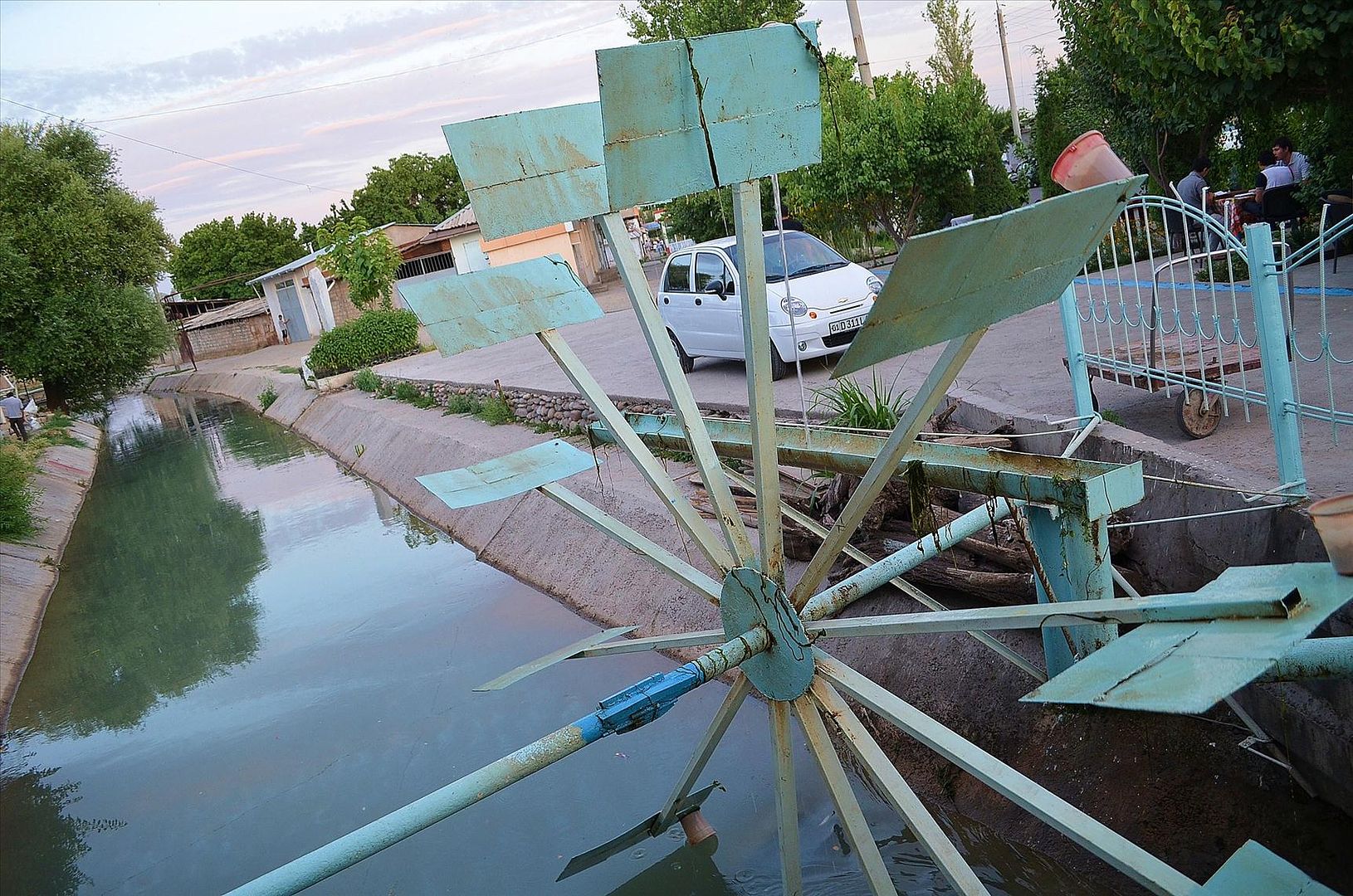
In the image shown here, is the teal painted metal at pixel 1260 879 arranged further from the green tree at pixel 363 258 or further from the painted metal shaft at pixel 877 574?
the green tree at pixel 363 258

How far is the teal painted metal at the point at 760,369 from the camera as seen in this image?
3.92 m

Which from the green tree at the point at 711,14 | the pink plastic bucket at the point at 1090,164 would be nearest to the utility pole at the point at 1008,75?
the green tree at the point at 711,14

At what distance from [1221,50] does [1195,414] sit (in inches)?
145

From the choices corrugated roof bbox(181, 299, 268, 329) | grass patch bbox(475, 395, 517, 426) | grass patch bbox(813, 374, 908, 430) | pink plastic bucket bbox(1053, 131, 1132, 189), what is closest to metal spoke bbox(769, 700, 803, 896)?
pink plastic bucket bbox(1053, 131, 1132, 189)

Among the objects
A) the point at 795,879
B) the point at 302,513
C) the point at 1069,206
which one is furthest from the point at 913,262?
the point at 302,513

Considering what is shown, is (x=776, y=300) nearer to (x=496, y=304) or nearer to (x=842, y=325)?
(x=842, y=325)

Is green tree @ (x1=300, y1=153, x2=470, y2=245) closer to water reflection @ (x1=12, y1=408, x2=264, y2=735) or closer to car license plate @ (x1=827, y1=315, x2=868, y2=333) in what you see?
water reflection @ (x1=12, y1=408, x2=264, y2=735)

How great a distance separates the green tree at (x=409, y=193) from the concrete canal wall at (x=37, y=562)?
35.0 metres

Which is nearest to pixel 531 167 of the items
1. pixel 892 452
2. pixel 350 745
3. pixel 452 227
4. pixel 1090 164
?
pixel 892 452

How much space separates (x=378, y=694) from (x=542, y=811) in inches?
107

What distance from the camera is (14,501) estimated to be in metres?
14.2

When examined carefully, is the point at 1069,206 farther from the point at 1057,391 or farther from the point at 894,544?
the point at 1057,391

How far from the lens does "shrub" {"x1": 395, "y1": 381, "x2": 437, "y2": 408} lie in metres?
17.8

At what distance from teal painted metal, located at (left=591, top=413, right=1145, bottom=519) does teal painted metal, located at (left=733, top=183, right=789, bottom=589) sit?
21.1 inches
